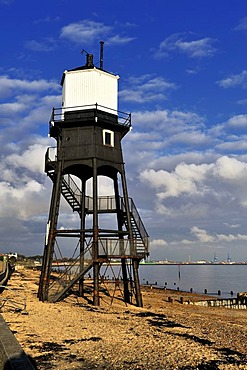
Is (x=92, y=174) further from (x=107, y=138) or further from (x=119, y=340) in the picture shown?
(x=119, y=340)

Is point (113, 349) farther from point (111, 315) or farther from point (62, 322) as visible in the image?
point (111, 315)

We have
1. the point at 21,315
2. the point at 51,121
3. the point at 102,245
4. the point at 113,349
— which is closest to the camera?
the point at 113,349

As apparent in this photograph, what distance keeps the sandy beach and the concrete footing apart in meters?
2.03

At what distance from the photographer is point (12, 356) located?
8.25 m

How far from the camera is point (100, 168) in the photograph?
28.0 meters

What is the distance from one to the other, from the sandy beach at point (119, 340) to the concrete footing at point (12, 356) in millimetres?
2032

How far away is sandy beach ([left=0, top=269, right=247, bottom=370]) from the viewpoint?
38.3ft

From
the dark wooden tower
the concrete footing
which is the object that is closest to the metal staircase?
the dark wooden tower

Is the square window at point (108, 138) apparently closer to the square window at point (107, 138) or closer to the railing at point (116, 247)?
the square window at point (107, 138)

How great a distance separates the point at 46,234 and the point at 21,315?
→ 8.00 meters

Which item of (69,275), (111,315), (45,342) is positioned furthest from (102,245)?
(45,342)

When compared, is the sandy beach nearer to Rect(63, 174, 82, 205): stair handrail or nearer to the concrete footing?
the concrete footing

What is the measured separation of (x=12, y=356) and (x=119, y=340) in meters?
6.86

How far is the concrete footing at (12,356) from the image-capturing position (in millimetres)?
7781
